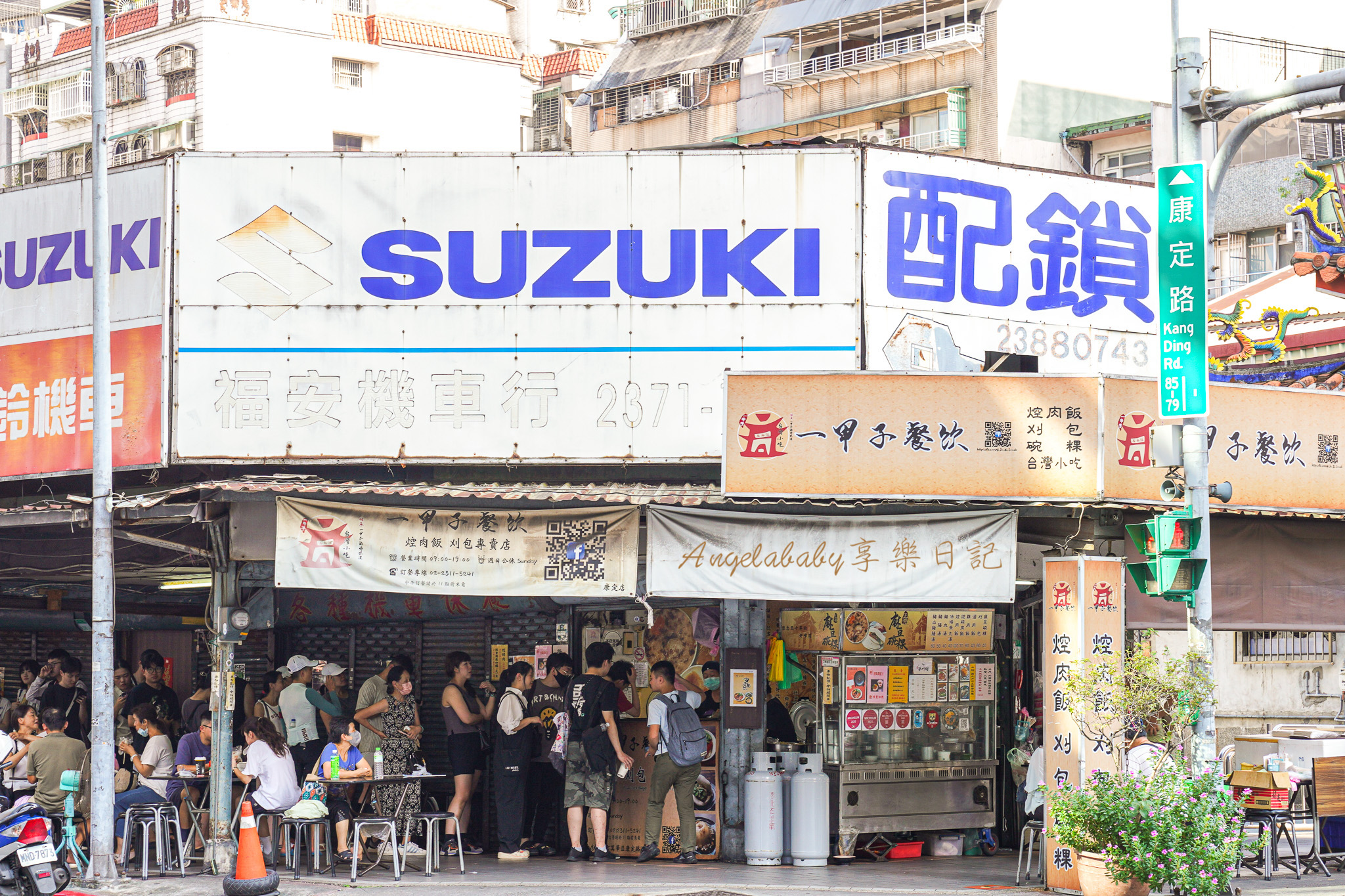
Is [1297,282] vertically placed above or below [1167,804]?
above

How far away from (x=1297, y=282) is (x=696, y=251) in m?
11.7

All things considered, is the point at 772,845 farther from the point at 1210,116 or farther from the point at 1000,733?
the point at 1210,116

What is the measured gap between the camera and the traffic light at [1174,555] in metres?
12.0

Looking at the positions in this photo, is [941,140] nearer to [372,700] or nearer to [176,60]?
[176,60]

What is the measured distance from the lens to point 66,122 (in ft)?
192

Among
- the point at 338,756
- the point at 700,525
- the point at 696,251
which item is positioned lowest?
the point at 338,756

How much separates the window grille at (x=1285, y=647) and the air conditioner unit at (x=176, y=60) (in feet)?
124

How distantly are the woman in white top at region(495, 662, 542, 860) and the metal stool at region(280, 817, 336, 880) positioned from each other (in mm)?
1725

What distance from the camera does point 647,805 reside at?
1548 cm

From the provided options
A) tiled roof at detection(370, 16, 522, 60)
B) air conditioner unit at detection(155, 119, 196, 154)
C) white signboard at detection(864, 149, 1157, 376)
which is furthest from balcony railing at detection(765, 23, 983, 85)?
white signboard at detection(864, 149, 1157, 376)

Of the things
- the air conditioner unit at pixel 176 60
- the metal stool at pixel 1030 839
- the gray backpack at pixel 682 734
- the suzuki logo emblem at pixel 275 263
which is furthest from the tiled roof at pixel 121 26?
the metal stool at pixel 1030 839

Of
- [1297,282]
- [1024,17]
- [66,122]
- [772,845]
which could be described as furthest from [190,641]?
[66,122]

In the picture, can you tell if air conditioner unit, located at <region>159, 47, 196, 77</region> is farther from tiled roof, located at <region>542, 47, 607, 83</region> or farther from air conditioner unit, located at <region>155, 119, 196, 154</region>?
tiled roof, located at <region>542, 47, 607, 83</region>

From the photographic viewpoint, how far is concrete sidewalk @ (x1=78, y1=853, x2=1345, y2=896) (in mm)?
13219
